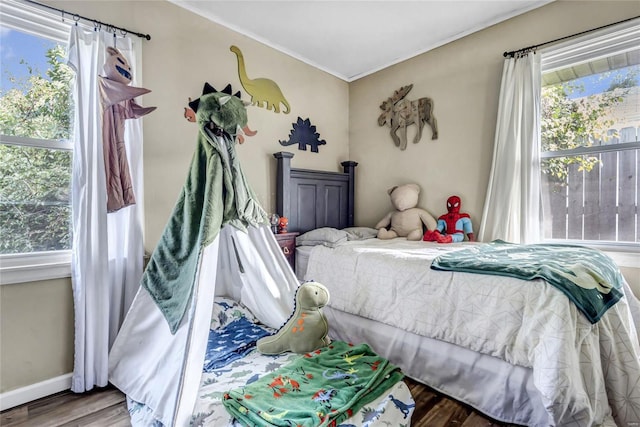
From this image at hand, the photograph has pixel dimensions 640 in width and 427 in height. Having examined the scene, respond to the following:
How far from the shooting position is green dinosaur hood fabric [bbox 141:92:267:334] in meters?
1.63

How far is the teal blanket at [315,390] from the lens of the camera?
131 centimetres

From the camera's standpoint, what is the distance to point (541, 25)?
2.61m

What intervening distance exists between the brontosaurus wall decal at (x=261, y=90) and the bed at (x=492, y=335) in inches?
64.4

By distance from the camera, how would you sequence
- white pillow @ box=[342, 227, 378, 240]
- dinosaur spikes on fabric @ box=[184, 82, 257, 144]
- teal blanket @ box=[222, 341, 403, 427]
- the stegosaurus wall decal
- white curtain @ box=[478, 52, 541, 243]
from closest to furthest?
teal blanket @ box=[222, 341, 403, 427], dinosaur spikes on fabric @ box=[184, 82, 257, 144], white curtain @ box=[478, 52, 541, 243], white pillow @ box=[342, 227, 378, 240], the stegosaurus wall decal

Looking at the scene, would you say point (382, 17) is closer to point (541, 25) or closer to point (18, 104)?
point (541, 25)

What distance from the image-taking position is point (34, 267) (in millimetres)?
1867

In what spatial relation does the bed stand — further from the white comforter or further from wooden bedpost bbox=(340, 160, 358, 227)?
wooden bedpost bbox=(340, 160, 358, 227)

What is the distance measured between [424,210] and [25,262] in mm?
3146

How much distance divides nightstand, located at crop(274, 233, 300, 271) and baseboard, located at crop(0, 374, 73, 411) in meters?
1.67

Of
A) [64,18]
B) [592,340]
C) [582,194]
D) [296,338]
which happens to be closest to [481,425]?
[592,340]

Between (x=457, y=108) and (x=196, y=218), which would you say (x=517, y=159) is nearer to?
(x=457, y=108)

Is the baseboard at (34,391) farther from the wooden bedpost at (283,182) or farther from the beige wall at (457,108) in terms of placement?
the beige wall at (457,108)

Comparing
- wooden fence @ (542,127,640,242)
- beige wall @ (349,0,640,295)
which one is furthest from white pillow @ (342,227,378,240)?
wooden fence @ (542,127,640,242)

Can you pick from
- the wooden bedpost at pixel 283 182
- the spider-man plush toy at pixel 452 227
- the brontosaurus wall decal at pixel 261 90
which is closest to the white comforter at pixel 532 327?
the spider-man plush toy at pixel 452 227
